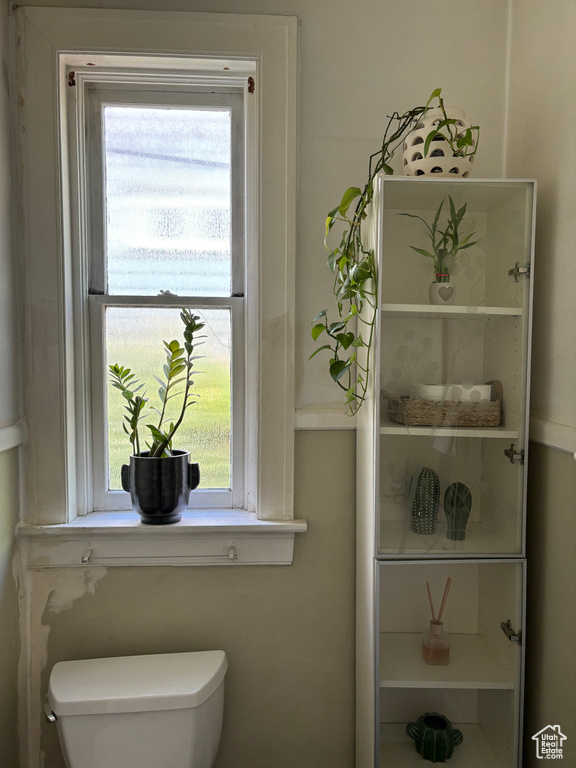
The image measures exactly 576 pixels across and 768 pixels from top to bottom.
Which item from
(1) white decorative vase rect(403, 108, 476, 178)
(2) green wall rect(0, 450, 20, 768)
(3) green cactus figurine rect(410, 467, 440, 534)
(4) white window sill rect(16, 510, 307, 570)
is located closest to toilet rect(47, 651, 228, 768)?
Result: (2) green wall rect(0, 450, 20, 768)

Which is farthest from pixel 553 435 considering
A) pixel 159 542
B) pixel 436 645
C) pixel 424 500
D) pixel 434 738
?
pixel 159 542

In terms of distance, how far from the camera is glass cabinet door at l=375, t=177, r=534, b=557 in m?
1.31

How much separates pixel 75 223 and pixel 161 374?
479 mm

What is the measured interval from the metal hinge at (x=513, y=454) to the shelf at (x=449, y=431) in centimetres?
3

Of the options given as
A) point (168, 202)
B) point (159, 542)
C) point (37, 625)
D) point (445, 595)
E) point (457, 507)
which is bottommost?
point (37, 625)

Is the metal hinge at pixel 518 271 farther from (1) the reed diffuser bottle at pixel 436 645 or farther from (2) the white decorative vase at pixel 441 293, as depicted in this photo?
(1) the reed diffuser bottle at pixel 436 645

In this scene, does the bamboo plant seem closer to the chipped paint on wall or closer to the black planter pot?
the black planter pot

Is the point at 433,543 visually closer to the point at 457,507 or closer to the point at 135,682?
the point at 457,507

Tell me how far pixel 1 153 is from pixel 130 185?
1.12 feet

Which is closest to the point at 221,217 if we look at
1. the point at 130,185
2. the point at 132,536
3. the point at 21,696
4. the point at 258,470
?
the point at 130,185

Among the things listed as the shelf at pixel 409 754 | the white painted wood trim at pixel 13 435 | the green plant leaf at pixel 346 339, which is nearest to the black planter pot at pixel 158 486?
the white painted wood trim at pixel 13 435

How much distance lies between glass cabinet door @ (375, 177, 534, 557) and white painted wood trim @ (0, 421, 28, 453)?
92 centimetres

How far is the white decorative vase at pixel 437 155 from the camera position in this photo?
131 cm

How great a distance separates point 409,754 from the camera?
4.62 ft
